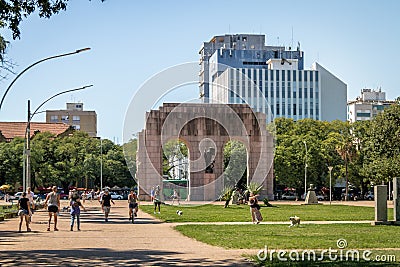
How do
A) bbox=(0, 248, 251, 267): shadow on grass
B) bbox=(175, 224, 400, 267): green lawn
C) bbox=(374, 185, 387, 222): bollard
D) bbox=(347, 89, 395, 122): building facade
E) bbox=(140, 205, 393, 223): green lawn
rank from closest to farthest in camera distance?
bbox=(0, 248, 251, 267): shadow on grass, bbox=(175, 224, 400, 267): green lawn, bbox=(374, 185, 387, 222): bollard, bbox=(140, 205, 393, 223): green lawn, bbox=(347, 89, 395, 122): building facade

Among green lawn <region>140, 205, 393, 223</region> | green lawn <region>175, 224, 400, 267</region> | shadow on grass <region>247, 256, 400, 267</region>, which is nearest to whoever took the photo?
shadow on grass <region>247, 256, 400, 267</region>

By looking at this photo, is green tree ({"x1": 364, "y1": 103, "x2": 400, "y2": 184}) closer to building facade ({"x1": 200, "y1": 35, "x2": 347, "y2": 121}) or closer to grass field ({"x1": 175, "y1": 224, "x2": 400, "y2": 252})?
grass field ({"x1": 175, "y1": 224, "x2": 400, "y2": 252})

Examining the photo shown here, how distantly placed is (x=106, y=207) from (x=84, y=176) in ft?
222

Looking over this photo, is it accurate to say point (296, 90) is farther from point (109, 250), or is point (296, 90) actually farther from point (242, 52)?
point (109, 250)

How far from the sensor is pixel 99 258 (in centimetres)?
1731

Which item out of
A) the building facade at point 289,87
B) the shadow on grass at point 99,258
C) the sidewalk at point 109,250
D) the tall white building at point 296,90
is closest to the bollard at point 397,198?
the sidewalk at point 109,250

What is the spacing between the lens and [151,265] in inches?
623

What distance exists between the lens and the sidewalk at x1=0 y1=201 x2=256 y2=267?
1645 centimetres

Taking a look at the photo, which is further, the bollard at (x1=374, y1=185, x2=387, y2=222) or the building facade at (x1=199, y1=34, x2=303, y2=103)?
the building facade at (x1=199, y1=34, x2=303, y2=103)

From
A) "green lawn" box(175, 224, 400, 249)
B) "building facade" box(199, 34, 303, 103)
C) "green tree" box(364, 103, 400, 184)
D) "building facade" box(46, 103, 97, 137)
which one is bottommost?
"green lawn" box(175, 224, 400, 249)

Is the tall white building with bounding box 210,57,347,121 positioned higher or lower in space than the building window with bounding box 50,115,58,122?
higher

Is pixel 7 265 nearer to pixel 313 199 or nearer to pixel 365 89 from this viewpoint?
pixel 313 199

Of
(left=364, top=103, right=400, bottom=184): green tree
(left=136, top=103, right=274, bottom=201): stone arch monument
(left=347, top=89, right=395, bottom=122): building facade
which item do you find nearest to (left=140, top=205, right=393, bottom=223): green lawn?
(left=364, top=103, right=400, bottom=184): green tree

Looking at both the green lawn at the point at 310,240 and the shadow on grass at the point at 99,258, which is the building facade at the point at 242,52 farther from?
the shadow on grass at the point at 99,258
